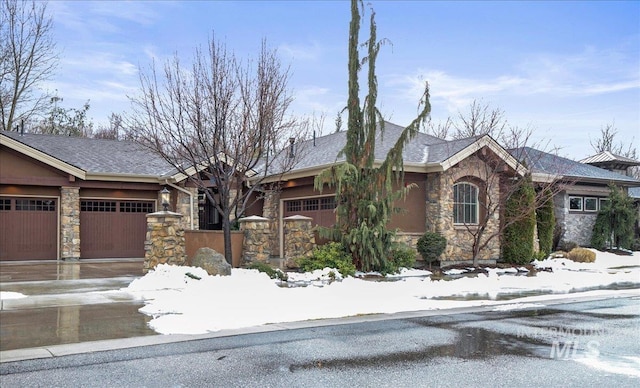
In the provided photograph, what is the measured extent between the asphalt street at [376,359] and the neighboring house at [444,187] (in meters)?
8.48

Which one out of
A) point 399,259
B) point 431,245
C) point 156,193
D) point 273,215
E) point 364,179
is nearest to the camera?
point 364,179

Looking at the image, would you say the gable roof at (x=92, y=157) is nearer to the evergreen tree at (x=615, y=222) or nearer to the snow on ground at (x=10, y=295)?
the snow on ground at (x=10, y=295)

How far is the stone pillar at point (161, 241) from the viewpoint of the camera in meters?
14.3

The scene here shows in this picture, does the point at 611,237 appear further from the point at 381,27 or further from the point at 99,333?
the point at 99,333

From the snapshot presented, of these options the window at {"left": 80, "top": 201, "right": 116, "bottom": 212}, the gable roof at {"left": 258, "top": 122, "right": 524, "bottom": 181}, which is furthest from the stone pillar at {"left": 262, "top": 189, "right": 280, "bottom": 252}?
the window at {"left": 80, "top": 201, "right": 116, "bottom": 212}

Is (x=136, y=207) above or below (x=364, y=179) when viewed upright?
below

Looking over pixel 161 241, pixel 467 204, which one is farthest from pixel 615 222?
pixel 161 241

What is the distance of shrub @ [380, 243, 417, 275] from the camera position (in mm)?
15359

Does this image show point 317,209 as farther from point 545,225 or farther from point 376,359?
point 376,359

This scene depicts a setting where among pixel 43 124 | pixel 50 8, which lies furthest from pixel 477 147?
pixel 43 124

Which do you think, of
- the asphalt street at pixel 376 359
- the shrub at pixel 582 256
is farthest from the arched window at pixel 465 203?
the asphalt street at pixel 376 359

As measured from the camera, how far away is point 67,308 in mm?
9953

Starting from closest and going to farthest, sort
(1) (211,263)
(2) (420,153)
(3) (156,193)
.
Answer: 1. (1) (211,263)
2. (2) (420,153)
3. (3) (156,193)

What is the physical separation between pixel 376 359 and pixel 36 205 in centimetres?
1690
